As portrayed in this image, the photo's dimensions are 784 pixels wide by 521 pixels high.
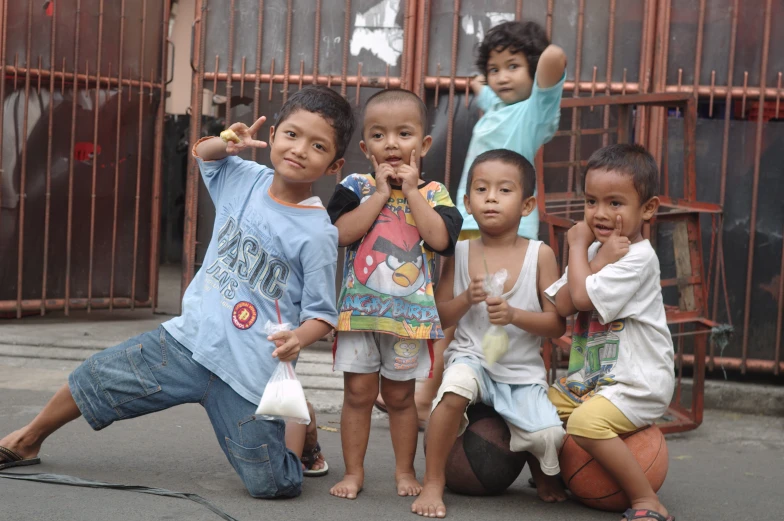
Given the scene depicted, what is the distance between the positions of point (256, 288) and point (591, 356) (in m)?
1.25

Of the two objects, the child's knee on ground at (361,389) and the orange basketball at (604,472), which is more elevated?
the child's knee on ground at (361,389)

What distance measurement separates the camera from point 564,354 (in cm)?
556

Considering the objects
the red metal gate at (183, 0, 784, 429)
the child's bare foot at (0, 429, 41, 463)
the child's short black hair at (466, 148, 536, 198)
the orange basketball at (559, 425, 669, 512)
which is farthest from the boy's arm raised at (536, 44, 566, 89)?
the child's bare foot at (0, 429, 41, 463)

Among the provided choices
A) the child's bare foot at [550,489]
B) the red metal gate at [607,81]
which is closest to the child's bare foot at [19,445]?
the child's bare foot at [550,489]

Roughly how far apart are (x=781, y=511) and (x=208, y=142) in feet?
8.35

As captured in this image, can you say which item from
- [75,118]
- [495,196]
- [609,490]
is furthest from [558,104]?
[75,118]

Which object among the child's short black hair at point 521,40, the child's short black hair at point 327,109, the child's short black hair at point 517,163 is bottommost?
the child's short black hair at point 517,163

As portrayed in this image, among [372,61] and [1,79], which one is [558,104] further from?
[1,79]

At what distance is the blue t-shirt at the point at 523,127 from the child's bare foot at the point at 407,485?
3.83 ft

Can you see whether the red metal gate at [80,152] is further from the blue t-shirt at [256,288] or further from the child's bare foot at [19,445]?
the blue t-shirt at [256,288]

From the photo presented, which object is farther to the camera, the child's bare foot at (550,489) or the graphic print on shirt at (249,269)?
the child's bare foot at (550,489)

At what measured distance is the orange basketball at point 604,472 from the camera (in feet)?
11.0

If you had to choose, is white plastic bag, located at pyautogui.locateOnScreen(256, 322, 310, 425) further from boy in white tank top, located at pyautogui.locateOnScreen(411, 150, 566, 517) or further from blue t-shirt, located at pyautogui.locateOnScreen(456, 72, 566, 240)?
blue t-shirt, located at pyautogui.locateOnScreen(456, 72, 566, 240)

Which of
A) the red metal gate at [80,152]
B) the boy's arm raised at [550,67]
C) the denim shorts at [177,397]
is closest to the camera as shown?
the denim shorts at [177,397]
